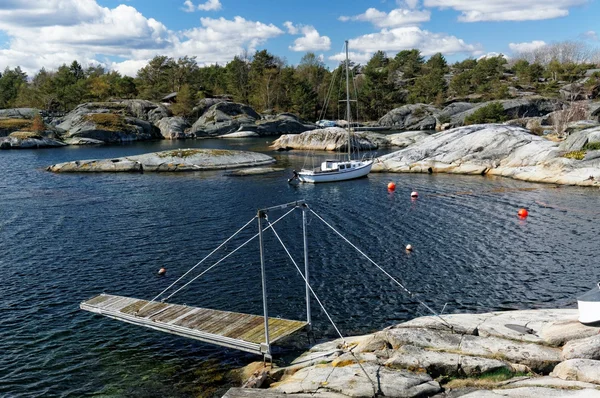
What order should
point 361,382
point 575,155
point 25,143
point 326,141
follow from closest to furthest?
point 361,382 < point 575,155 < point 326,141 < point 25,143

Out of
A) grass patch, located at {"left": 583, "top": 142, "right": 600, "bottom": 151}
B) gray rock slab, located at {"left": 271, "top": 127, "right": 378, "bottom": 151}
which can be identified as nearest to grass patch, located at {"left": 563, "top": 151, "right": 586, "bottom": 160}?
grass patch, located at {"left": 583, "top": 142, "right": 600, "bottom": 151}

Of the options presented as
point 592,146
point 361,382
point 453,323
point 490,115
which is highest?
point 490,115

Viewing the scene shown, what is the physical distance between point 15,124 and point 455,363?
5753 inches

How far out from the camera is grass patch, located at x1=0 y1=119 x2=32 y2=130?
132m

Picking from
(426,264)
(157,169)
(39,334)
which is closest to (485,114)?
(157,169)

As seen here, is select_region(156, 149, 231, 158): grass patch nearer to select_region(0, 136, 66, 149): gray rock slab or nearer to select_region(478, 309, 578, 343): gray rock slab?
select_region(0, 136, 66, 149): gray rock slab

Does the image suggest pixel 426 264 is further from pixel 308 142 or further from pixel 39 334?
pixel 308 142

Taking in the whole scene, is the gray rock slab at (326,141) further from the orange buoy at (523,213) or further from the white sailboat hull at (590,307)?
the white sailboat hull at (590,307)

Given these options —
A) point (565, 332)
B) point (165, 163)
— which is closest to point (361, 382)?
point (565, 332)

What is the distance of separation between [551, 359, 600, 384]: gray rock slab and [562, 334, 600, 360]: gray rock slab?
1.82ft

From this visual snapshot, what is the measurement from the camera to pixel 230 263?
34312 millimetres

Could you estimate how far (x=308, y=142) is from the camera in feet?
359

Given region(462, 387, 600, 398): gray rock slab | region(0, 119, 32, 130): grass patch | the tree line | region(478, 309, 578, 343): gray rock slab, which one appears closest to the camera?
region(462, 387, 600, 398): gray rock slab

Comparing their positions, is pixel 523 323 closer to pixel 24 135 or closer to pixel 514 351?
pixel 514 351
